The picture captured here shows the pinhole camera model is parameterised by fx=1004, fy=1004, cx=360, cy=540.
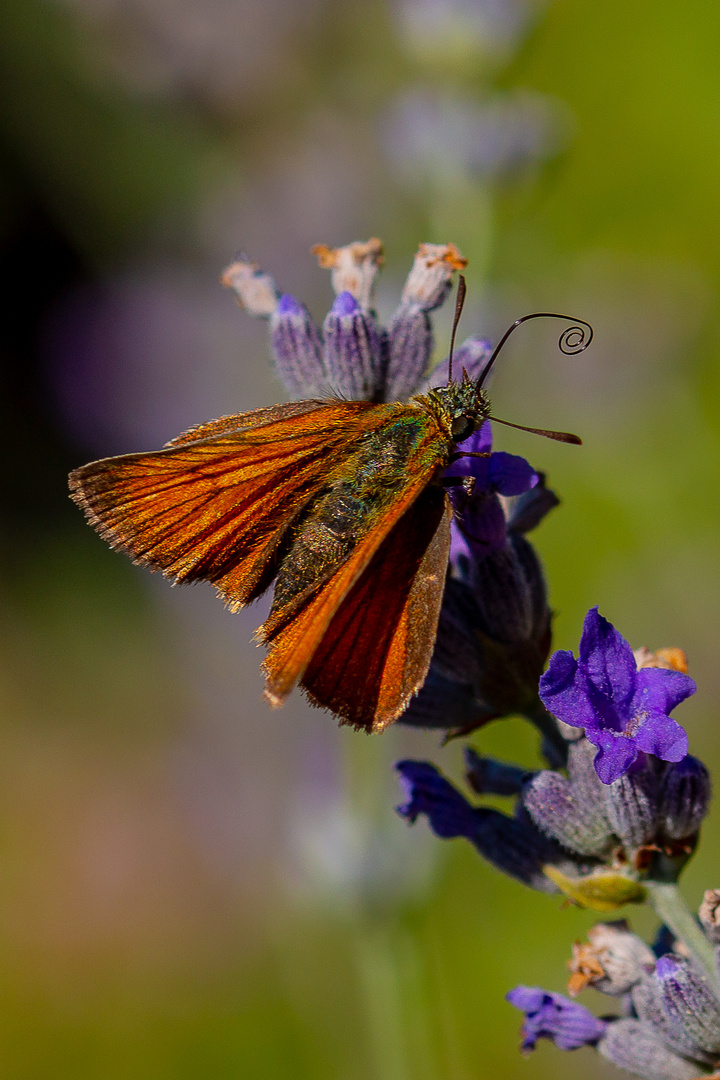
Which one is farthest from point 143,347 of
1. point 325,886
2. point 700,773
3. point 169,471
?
point 700,773

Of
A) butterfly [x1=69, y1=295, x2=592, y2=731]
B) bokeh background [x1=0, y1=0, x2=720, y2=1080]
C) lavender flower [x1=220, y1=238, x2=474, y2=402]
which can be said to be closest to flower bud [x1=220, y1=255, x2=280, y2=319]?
lavender flower [x1=220, y1=238, x2=474, y2=402]

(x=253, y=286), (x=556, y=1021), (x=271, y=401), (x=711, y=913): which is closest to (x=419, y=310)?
(x=253, y=286)

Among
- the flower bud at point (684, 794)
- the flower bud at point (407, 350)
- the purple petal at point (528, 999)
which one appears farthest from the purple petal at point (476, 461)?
the purple petal at point (528, 999)

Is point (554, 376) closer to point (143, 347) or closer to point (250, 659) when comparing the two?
point (250, 659)

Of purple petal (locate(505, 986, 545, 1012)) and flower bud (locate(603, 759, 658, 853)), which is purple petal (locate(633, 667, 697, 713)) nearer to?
flower bud (locate(603, 759, 658, 853))

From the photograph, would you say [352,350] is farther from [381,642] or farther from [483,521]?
[381,642]
